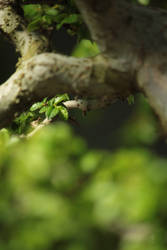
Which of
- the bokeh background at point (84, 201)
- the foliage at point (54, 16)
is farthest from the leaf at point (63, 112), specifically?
the bokeh background at point (84, 201)

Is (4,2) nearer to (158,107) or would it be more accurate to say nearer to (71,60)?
(71,60)

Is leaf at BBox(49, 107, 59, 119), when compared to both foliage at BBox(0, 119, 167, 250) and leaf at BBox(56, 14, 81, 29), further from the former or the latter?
foliage at BBox(0, 119, 167, 250)

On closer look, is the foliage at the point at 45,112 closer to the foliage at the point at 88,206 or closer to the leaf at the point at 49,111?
the leaf at the point at 49,111

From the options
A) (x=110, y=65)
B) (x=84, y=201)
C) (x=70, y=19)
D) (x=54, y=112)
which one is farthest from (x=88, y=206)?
(x=54, y=112)

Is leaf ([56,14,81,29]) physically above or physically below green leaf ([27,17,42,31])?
below

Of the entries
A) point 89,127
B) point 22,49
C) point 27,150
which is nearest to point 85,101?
point 22,49

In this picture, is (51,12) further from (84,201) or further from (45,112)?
(84,201)

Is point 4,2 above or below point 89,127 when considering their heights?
above

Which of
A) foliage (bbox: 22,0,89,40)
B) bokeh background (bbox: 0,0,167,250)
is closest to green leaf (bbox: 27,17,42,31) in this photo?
foliage (bbox: 22,0,89,40)
